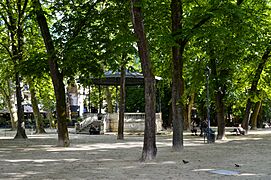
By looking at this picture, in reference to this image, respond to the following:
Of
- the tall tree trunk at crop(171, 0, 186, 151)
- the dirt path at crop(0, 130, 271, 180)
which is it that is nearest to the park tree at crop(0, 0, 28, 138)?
the dirt path at crop(0, 130, 271, 180)

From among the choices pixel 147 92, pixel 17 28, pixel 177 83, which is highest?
pixel 17 28

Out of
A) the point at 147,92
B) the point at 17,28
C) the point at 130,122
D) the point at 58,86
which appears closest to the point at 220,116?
the point at 58,86

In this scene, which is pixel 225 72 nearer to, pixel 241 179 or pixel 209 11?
pixel 209 11

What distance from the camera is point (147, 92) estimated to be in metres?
Result: 13.3

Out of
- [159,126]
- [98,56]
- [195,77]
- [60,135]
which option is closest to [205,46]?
[195,77]

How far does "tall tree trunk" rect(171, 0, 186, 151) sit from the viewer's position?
16.9 metres

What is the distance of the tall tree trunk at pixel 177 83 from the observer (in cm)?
1686

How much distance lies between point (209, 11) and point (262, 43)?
687cm

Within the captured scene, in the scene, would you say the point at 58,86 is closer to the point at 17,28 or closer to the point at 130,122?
the point at 17,28

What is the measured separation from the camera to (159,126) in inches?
1508

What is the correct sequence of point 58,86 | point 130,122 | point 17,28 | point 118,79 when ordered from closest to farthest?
point 58,86 < point 17,28 < point 118,79 < point 130,122

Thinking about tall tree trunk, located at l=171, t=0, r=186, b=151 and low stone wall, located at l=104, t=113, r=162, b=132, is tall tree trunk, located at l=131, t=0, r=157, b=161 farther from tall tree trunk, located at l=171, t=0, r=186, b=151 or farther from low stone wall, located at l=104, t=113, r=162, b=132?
low stone wall, located at l=104, t=113, r=162, b=132

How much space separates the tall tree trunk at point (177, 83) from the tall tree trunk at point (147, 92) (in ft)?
11.9

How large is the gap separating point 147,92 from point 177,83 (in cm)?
394
